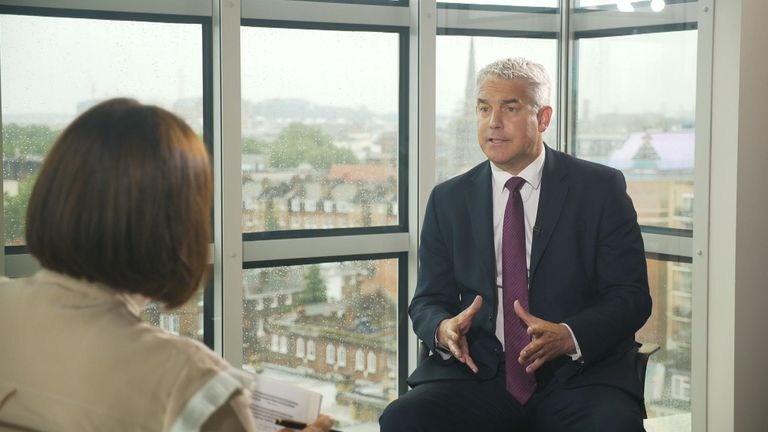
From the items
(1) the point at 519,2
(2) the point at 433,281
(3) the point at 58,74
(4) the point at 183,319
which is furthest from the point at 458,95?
(3) the point at 58,74

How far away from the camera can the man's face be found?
3.06m

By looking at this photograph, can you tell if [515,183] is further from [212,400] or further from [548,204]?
[212,400]

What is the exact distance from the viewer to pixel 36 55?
3.16 m

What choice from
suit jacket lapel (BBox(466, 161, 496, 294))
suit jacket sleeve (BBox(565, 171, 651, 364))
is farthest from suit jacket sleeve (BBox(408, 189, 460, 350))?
suit jacket sleeve (BBox(565, 171, 651, 364))

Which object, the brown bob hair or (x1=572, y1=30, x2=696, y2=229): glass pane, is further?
(x1=572, y1=30, x2=696, y2=229): glass pane

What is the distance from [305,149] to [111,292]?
8.12 ft

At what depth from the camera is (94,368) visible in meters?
1.21

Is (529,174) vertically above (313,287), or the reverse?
(529,174)

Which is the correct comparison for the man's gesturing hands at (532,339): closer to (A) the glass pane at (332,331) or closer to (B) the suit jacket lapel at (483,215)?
(B) the suit jacket lapel at (483,215)

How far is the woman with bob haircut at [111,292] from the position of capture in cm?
120

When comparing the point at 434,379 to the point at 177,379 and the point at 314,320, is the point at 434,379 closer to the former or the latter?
the point at 314,320

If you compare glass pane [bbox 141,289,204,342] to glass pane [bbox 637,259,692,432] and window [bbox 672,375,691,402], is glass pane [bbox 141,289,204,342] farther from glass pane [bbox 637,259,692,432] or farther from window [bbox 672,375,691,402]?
window [bbox 672,375,691,402]

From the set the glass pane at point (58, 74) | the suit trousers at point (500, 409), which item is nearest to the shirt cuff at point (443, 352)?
the suit trousers at point (500, 409)

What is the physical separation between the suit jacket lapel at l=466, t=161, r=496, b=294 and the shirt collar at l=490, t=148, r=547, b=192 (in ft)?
0.11
